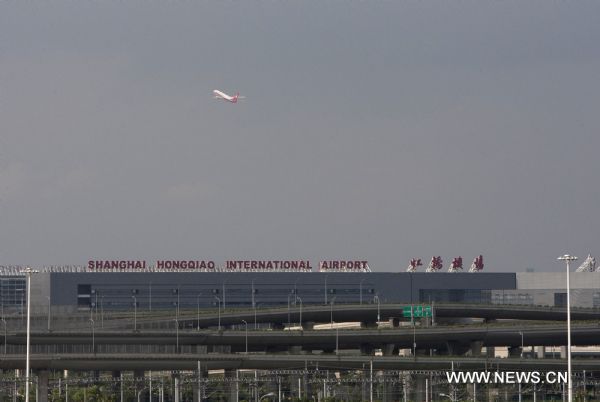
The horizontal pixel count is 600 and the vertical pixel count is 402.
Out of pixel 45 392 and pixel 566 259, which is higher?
pixel 566 259

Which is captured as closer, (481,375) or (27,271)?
(27,271)

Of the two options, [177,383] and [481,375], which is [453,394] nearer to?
[481,375]

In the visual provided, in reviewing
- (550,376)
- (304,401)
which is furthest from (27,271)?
(550,376)

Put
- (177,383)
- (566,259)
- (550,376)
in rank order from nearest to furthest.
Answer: (566,259) < (177,383) < (550,376)

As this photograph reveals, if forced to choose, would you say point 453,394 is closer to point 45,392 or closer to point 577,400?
point 577,400

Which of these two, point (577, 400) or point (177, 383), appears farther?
point (577, 400)

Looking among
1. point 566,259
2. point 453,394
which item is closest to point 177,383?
point 453,394

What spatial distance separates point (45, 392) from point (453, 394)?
61655 mm

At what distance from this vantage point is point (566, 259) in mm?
155375

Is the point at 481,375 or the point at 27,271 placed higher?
the point at 27,271

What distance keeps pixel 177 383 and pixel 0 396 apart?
39.9 metres

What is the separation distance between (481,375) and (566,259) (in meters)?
32.9

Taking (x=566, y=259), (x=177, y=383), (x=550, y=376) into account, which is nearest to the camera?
(x=566, y=259)

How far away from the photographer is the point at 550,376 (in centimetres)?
19512
